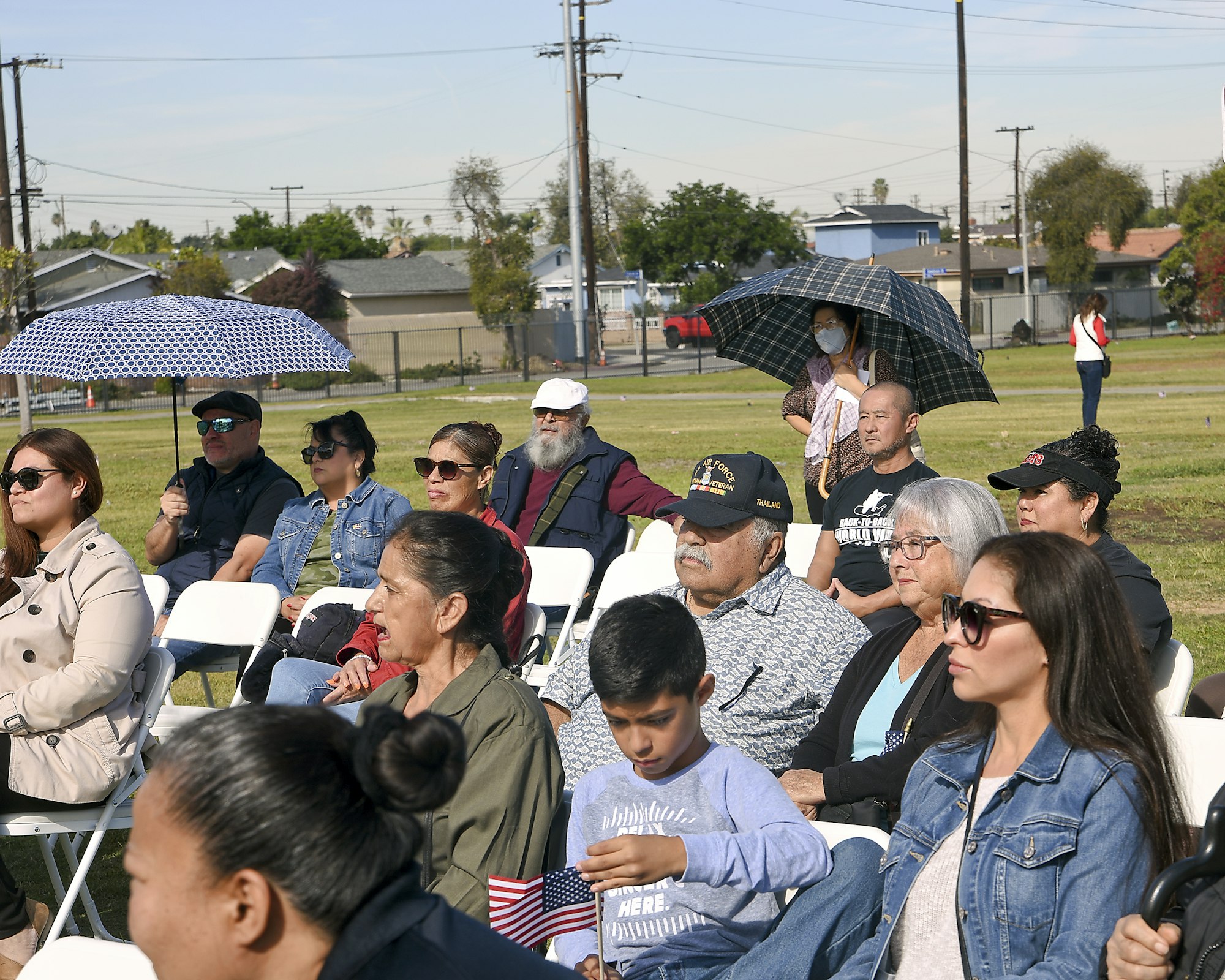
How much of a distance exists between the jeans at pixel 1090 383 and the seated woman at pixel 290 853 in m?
18.6

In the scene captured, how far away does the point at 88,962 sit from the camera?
2148mm

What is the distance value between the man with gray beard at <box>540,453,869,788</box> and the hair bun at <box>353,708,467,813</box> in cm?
203

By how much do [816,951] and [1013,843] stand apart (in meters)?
0.46

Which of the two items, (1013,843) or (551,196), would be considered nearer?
(1013,843)

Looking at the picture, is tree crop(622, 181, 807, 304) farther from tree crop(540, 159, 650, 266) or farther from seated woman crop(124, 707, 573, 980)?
seated woman crop(124, 707, 573, 980)

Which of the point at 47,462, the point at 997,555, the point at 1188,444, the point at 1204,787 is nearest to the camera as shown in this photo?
the point at 997,555

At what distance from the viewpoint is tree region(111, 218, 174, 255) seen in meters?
70.4

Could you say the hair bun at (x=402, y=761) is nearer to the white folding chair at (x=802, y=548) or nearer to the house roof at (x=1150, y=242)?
the white folding chair at (x=802, y=548)

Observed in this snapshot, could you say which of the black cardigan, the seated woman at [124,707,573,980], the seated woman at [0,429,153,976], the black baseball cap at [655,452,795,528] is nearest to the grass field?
the seated woman at [0,429,153,976]

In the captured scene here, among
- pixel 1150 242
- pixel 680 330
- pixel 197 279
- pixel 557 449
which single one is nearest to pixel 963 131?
pixel 680 330

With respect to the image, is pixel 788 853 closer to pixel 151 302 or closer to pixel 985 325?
pixel 151 302

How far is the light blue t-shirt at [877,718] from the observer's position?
139 inches

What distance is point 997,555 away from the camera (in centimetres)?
253

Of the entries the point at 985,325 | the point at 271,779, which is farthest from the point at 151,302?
the point at 985,325
